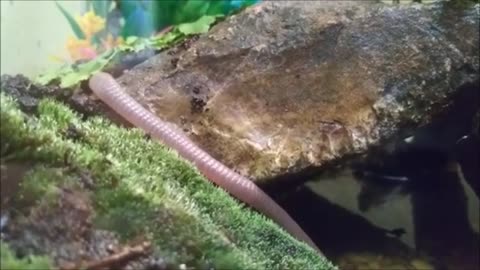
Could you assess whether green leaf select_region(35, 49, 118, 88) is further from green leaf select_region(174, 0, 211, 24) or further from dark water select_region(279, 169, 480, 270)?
dark water select_region(279, 169, 480, 270)

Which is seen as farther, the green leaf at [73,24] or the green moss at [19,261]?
the green leaf at [73,24]

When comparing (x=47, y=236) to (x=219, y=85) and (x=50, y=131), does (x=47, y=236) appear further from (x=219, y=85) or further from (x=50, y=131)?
(x=219, y=85)

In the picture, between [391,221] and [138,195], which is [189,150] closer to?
[138,195]

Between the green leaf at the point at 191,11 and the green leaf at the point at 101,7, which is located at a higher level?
the green leaf at the point at 101,7

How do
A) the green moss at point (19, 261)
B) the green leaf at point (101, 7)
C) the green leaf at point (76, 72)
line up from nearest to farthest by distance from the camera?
the green moss at point (19, 261) < the green leaf at point (76, 72) < the green leaf at point (101, 7)

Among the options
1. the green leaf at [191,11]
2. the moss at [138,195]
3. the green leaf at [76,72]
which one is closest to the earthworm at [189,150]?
the green leaf at [76,72]

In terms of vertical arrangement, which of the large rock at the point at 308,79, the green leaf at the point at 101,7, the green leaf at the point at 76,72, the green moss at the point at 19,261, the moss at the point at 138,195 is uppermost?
the green moss at the point at 19,261

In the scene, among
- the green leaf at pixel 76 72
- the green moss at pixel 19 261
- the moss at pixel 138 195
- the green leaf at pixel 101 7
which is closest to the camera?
the green moss at pixel 19 261

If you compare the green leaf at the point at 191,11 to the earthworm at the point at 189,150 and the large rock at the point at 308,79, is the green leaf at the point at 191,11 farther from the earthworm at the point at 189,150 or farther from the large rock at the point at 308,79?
the earthworm at the point at 189,150
